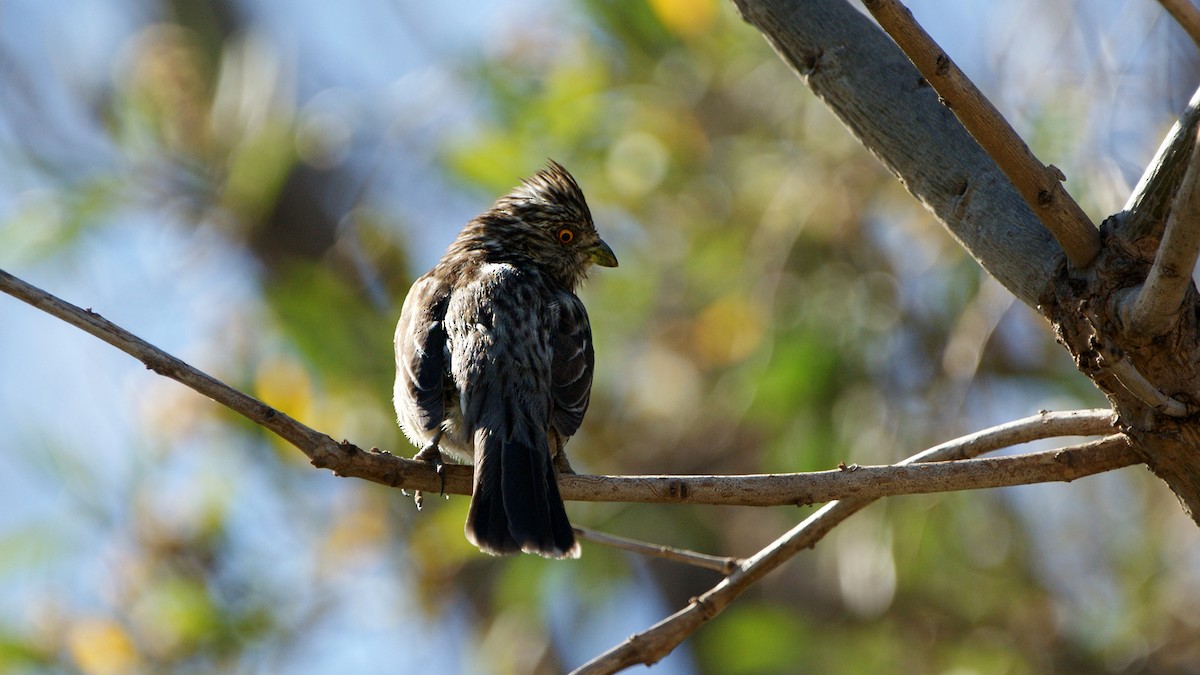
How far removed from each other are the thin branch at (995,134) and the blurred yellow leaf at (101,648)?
484 centimetres

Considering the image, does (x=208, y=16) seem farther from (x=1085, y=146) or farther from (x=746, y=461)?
(x=1085, y=146)

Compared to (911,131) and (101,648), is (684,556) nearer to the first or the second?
(911,131)

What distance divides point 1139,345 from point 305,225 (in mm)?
7257

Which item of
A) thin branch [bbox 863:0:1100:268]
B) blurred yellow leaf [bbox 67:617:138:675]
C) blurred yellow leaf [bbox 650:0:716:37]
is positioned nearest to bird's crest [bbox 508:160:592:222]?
blurred yellow leaf [bbox 650:0:716:37]

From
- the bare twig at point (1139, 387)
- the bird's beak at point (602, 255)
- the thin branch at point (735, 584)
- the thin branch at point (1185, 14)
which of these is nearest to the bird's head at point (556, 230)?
the bird's beak at point (602, 255)

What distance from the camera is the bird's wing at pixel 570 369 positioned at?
4.62 m

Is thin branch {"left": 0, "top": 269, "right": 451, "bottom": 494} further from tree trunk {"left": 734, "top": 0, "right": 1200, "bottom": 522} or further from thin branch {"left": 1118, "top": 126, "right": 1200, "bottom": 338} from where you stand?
thin branch {"left": 1118, "top": 126, "right": 1200, "bottom": 338}

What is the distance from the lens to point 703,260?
6.97 m

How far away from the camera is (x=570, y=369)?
4.78 m

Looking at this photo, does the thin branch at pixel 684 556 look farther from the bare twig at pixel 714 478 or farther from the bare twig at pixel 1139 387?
the bare twig at pixel 1139 387

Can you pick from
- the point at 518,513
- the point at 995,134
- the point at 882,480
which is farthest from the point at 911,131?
the point at 518,513

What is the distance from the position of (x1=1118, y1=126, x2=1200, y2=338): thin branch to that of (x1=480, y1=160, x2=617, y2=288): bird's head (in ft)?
11.8

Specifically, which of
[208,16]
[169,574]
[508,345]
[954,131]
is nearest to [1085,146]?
[954,131]

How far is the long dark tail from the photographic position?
3.89 m
